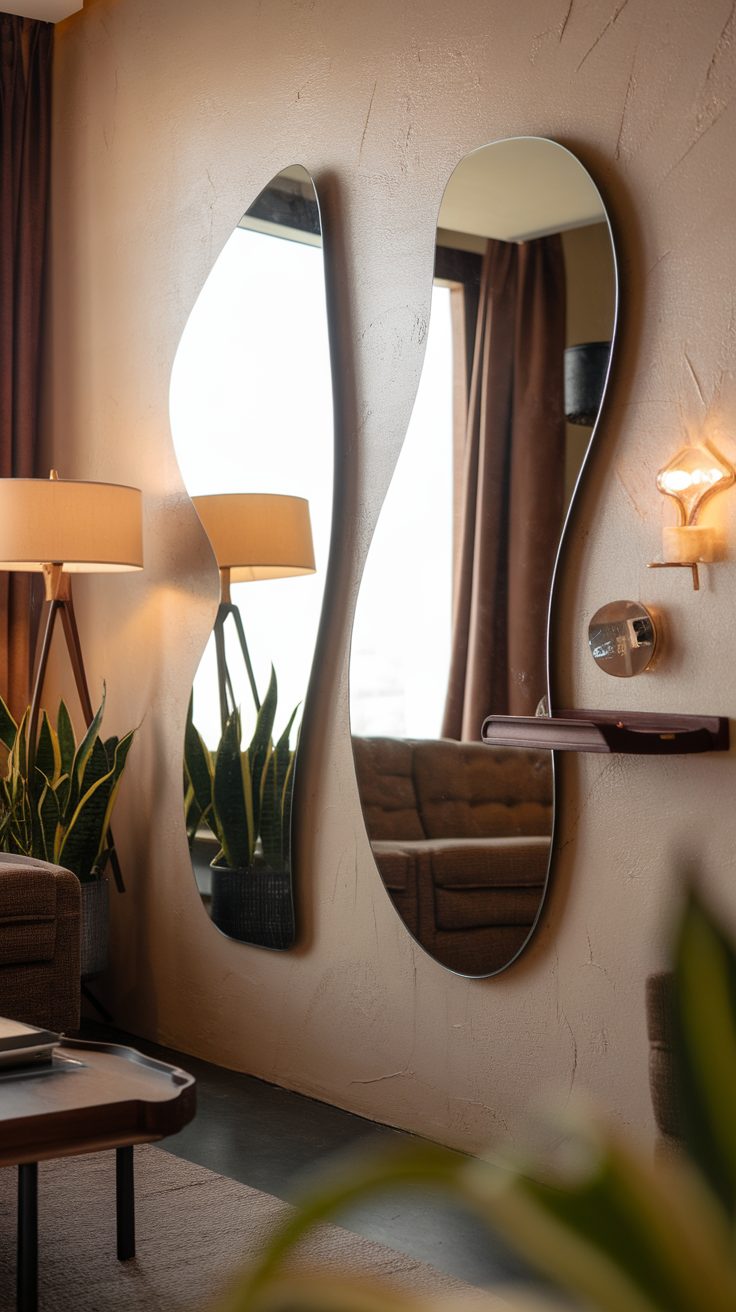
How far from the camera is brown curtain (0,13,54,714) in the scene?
430cm

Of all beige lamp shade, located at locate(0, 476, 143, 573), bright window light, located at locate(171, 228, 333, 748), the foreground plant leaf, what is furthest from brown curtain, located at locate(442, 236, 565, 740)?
the foreground plant leaf

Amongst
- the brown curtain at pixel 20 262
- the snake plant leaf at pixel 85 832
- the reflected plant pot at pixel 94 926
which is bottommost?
the reflected plant pot at pixel 94 926

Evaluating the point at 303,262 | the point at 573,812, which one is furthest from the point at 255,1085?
the point at 303,262

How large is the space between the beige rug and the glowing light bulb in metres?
1.27

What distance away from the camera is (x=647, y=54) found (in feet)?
7.84

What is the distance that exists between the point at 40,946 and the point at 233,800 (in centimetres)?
61

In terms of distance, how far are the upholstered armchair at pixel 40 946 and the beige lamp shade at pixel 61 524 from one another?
2.76 feet

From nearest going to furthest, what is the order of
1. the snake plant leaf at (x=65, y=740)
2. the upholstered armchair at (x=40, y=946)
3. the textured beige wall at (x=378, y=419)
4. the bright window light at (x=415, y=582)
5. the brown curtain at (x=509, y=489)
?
the textured beige wall at (x=378, y=419) → the brown curtain at (x=509, y=489) → the bright window light at (x=415, y=582) → the upholstered armchair at (x=40, y=946) → the snake plant leaf at (x=65, y=740)

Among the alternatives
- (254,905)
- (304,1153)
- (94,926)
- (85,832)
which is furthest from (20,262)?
(304,1153)

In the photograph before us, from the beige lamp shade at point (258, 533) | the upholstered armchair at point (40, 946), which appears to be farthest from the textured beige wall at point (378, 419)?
the upholstered armchair at point (40, 946)

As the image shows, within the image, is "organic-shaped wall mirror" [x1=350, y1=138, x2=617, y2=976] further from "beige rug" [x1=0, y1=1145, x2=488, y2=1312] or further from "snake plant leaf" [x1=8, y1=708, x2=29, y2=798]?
"snake plant leaf" [x1=8, y1=708, x2=29, y2=798]

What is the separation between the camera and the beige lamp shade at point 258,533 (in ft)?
10.6

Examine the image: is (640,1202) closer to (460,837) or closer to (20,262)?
(460,837)

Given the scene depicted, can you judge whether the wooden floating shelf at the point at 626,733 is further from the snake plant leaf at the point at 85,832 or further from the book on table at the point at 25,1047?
the snake plant leaf at the point at 85,832
